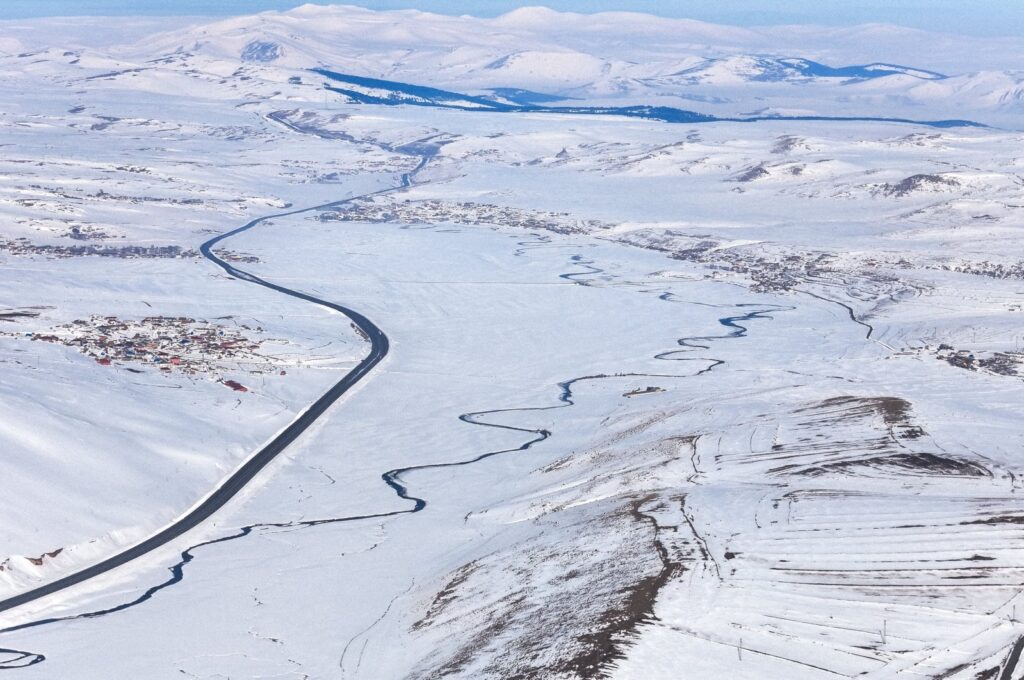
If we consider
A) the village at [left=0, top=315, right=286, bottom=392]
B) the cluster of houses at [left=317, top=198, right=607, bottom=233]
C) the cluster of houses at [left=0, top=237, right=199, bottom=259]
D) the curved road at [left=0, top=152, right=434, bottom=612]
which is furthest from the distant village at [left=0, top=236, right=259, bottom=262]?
the village at [left=0, top=315, right=286, bottom=392]

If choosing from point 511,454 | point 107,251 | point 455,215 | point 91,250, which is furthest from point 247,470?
point 455,215

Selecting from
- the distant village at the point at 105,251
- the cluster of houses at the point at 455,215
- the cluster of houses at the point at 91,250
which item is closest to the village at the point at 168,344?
the distant village at the point at 105,251

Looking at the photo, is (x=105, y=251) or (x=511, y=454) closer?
(x=511, y=454)

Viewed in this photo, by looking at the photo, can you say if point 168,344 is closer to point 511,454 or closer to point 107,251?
point 511,454

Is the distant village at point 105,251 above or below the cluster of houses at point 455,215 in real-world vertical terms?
above

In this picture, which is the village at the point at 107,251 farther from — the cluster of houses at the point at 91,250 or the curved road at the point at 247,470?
the curved road at the point at 247,470

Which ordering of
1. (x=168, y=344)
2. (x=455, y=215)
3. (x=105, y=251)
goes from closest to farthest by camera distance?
(x=168, y=344) < (x=105, y=251) < (x=455, y=215)

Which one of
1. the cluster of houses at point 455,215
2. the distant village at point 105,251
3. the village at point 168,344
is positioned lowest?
the cluster of houses at point 455,215

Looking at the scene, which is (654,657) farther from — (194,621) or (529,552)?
(194,621)

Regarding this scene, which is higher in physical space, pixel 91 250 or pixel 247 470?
pixel 247 470
